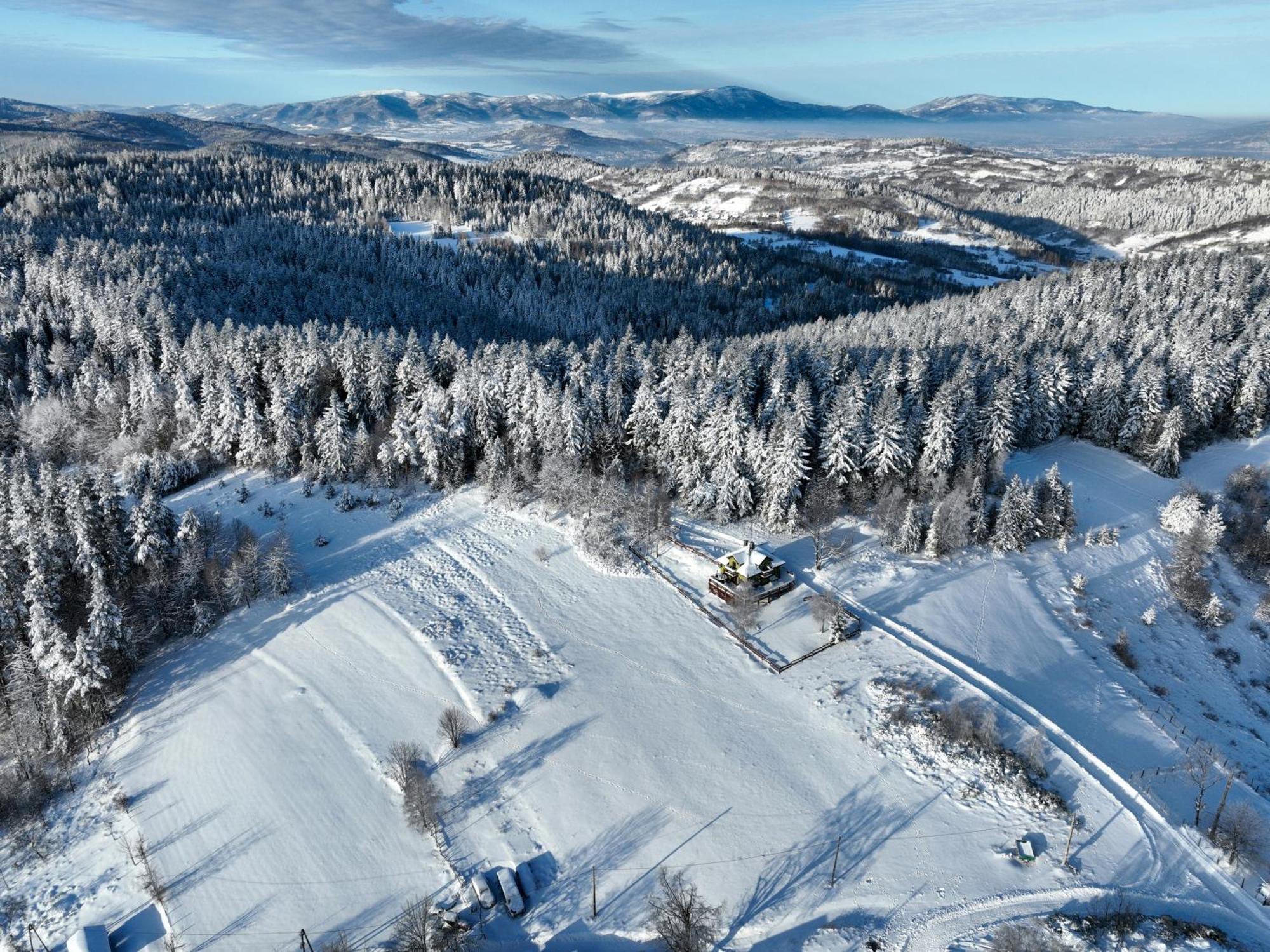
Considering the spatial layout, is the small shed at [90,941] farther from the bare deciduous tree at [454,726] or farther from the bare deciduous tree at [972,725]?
the bare deciduous tree at [972,725]

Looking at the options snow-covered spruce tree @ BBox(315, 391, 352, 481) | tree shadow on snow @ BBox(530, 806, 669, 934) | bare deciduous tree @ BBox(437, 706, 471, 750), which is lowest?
tree shadow on snow @ BBox(530, 806, 669, 934)

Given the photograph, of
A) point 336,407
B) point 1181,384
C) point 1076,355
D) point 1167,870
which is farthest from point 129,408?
point 1181,384

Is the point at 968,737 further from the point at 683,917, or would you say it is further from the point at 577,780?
the point at 577,780

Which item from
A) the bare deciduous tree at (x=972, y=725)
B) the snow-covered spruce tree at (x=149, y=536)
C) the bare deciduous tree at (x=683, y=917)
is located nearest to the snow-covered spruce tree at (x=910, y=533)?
the bare deciduous tree at (x=972, y=725)

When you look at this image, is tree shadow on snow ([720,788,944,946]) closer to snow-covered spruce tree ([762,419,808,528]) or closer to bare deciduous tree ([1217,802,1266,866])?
bare deciduous tree ([1217,802,1266,866])

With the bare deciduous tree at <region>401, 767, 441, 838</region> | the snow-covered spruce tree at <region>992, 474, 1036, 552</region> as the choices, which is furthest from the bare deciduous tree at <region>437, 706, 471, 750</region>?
the snow-covered spruce tree at <region>992, 474, 1036, 552</region>

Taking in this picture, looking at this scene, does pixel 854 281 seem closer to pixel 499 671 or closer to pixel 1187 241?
pixel 1187 241

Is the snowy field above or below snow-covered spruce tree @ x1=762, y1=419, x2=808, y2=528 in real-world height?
below
